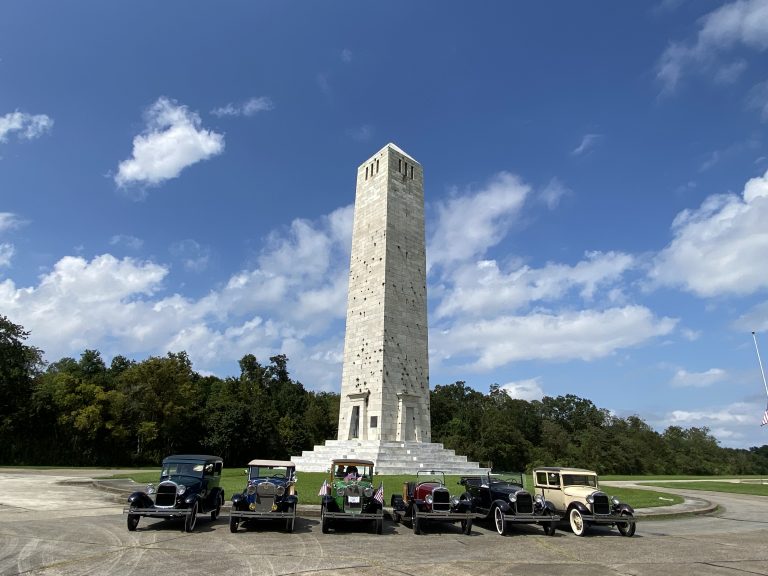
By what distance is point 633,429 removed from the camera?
78.7 meters

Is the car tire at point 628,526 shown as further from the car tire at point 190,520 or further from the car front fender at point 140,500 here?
the car front fender at point 140,500

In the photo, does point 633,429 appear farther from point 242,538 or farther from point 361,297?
point 242,538

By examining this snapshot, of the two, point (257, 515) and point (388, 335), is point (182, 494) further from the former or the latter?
point (388, 335)

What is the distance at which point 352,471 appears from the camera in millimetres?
12508

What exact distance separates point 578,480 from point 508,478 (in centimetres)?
183

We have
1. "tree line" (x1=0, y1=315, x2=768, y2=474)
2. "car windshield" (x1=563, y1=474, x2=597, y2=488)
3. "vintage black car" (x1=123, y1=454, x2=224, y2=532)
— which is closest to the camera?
"vintage black car" (x1=123, y1=454, x2=224, y2=532)

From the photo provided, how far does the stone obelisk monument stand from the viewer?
97.7ft

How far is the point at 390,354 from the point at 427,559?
2265cm

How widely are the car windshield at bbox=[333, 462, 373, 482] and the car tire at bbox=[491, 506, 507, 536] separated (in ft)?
10.7

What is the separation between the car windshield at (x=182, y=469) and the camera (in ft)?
40.6

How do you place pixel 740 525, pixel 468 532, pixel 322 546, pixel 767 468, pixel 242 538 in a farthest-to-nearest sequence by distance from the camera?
pixel 767 468, pixel 740 525, pixel 468 532, pixel 242 538, pixel 322 546

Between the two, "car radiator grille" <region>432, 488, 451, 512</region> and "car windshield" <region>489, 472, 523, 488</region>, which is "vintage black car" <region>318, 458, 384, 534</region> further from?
"car windshield" <region>489, 472, 523, 488</region>

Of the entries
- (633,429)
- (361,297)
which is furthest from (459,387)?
(361,297)

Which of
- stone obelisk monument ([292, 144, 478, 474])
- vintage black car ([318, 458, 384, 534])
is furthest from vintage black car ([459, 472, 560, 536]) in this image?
stone obelisk monument ([292, 144, 478, 474])
